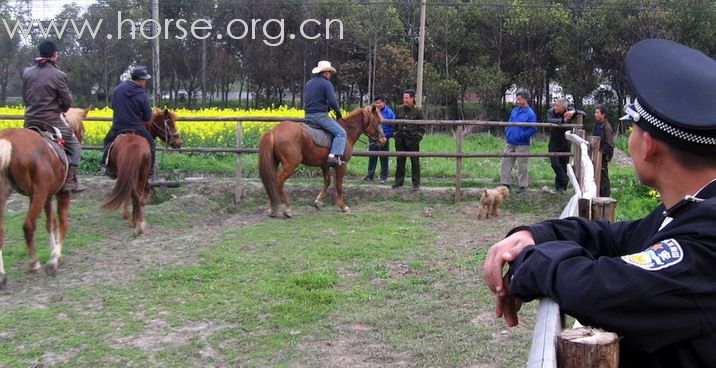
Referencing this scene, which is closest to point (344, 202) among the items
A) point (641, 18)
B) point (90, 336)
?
point (90, 336)

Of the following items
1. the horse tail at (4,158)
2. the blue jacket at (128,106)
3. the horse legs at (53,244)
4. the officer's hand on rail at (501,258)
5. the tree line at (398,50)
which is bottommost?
the horse legs at (53,244)

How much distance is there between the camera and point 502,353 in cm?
431

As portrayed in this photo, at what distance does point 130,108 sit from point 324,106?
2.90m

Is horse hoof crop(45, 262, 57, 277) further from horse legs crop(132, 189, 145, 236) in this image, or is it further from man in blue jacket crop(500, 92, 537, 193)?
man in blue jacket crop(500, 92, 537, 193)

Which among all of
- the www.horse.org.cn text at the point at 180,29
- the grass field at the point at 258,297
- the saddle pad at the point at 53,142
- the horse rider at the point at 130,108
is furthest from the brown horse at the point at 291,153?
the www.horse.org.cn text at the point at 180,29

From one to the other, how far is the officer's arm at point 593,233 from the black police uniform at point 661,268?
0.92ft

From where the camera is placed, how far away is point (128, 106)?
27.9ft

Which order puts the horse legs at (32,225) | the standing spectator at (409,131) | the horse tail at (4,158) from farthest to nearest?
the standing spectator at (409,131) < the horse legs at (32,225) < the horse tail at (4,158)

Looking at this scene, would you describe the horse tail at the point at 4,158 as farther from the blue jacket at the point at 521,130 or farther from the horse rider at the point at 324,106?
the blue jacket at the point at 521,130

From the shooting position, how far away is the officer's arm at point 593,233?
5.89 ft

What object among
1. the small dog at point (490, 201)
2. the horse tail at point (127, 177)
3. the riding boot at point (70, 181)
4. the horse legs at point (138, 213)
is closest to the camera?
the riding boot at point (70, 181)

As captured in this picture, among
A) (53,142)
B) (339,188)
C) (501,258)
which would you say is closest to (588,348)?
(501,258)

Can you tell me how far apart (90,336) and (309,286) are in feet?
6.28

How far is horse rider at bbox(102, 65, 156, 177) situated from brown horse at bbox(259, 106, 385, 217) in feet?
5.49
